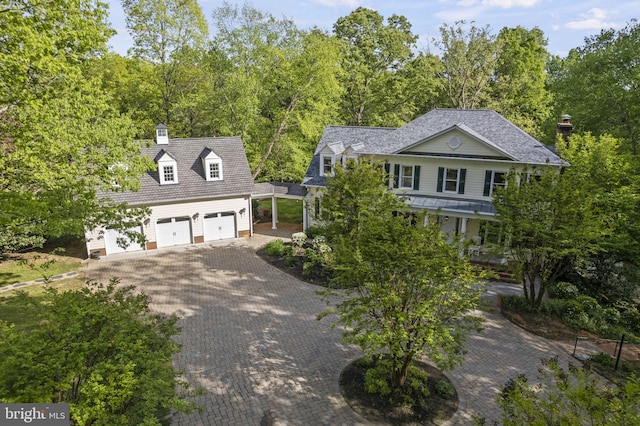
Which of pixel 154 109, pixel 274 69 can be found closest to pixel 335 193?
pixel 274 69

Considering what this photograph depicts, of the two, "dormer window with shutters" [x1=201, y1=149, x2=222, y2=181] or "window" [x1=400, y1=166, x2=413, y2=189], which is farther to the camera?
"dormer window with shutters" [x1=201, y1=149, x2=222, y2=181]

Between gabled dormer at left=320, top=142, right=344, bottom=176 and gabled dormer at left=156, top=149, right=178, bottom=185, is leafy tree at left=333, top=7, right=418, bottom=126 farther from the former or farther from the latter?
gabled dormer at left=156, top=149, right=178, bottom=185

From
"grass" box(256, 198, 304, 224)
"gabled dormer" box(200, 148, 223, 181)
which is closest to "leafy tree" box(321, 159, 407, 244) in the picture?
"gabled dormer" box(200, 148, 223, 181)

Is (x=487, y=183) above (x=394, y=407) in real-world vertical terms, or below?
above

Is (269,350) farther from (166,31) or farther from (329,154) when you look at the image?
(166,31)

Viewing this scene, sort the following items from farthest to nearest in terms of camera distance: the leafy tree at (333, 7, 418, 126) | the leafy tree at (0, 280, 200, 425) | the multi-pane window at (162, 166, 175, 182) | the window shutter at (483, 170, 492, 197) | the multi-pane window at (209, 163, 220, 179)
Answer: the leafy tree at (333, 7, 418, 126) < the multi-pane window at (209, 163, 220, 179) < the multi-pane window at (162, 166, 175, 182) < the window shutter at (483, 170, 492, 197) < the leafy tree at (0, 280, 200, 425)

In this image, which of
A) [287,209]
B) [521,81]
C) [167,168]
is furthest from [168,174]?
[521,81]
